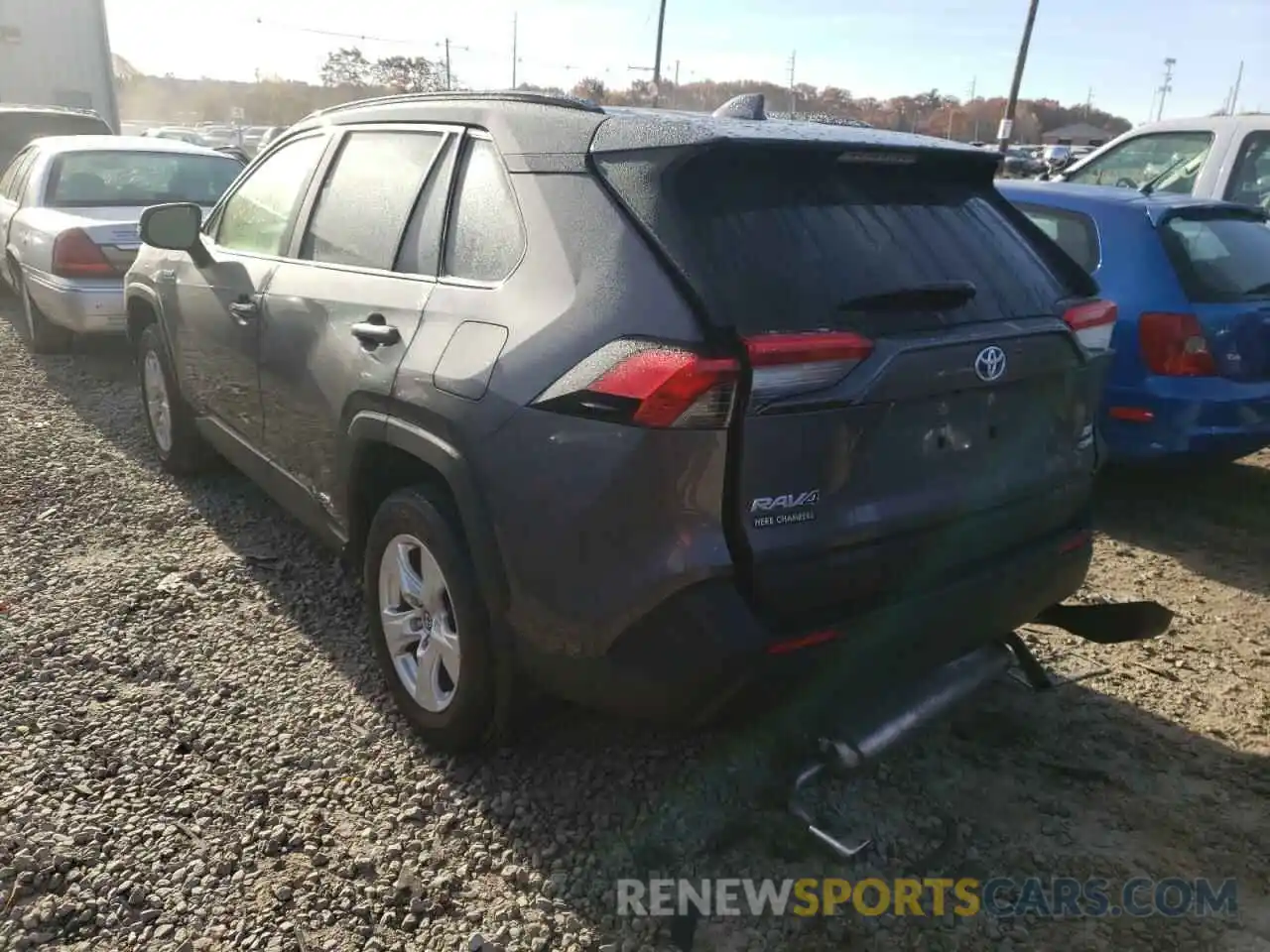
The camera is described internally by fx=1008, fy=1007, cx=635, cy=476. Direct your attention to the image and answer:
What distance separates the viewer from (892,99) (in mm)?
79438

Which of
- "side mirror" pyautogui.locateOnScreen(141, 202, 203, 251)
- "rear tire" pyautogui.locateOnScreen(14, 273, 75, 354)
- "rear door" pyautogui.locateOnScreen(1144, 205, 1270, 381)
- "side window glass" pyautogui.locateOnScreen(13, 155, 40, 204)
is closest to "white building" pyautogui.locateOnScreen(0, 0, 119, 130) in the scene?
"side window glass" pyautogui.locateOnScreen(13, 155, 40, 204)

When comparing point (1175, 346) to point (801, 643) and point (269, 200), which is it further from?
point (269, 200)

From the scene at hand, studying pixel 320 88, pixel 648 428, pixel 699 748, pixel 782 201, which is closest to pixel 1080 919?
pixel 699 748

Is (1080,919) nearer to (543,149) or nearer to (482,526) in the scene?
(482,526)

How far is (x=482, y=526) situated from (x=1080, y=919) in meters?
1.70

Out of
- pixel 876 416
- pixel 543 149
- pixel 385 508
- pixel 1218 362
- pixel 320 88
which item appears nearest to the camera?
pixel 876 416

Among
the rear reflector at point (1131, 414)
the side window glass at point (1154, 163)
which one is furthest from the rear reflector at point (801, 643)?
the side window glass at point (1154, 163)

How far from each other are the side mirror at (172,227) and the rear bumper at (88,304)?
2.87 m

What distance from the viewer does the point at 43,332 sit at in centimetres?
769

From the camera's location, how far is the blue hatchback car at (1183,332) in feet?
14.6

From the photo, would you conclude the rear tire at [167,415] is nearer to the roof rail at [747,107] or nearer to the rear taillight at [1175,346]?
the roof rail at [747,107]

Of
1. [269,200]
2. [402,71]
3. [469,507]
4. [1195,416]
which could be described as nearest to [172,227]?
[269,200]

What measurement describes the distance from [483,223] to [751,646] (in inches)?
53.0

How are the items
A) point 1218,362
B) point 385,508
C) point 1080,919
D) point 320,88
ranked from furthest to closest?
point 320,88
point 1218,362
point 385,508
point 1080,919
